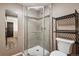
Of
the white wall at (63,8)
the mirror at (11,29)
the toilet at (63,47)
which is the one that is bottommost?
the toilet at (63,47)

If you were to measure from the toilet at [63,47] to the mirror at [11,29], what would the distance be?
1.80 feet

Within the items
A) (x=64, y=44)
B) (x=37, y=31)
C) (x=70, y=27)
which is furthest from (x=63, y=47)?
(x=37, y=31)

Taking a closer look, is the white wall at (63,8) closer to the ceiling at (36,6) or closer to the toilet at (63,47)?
the ceiling at (36,6)

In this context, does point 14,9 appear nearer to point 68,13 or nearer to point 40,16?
point 40,16

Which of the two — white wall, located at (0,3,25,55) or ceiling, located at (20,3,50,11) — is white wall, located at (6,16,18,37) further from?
ceiling, located at (20,3,50,11)

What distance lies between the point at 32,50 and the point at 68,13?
691mm

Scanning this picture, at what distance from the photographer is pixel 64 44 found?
1418 millimetres

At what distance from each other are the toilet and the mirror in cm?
55

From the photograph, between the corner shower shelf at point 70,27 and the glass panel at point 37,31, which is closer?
the corner shower shelf at point 70,27

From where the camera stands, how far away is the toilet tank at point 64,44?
4.52ft

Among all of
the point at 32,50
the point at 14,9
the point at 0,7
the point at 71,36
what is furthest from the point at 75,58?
the point at 0,7

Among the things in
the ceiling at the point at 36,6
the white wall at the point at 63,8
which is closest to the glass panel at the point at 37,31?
the ceiling at the point at 36,6

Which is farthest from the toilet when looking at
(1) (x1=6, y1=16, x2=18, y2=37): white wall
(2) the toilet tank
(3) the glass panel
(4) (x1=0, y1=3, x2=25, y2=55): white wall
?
(1) (x1=6, y1=16, x2=18, y2=37): white wall

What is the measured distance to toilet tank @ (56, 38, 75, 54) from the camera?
4.52 ft
